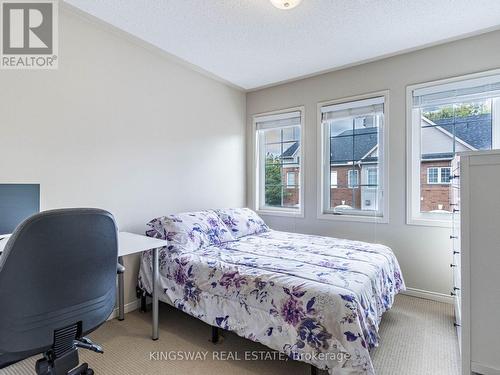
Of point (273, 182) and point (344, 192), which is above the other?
point (273, 182)

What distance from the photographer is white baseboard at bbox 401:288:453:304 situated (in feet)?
8.70

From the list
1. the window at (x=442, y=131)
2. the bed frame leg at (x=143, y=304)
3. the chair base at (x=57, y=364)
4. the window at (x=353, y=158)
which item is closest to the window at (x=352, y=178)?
the window at (x=353, y=158)

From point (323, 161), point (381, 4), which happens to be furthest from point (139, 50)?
point (323, 161)

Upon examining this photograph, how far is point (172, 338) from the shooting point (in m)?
2.08

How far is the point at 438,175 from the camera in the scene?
2758mm

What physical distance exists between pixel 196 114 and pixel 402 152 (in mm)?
2285

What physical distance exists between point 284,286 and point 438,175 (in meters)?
2.13

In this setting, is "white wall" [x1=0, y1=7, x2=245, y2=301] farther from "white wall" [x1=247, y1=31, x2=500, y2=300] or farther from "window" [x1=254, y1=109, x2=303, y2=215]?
"white wall" [x1=247, y1=31, x2=500, y2=300]

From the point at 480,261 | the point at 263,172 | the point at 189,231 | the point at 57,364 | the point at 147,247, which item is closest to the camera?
the point at 57,364

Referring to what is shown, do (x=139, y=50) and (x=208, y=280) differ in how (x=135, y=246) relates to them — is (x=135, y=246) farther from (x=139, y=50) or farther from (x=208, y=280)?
(x=139, y=50)

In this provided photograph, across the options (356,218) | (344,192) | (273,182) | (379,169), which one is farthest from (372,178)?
(273,182)

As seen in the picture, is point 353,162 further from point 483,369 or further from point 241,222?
point 483,369

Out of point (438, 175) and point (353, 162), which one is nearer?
point (438, 175)

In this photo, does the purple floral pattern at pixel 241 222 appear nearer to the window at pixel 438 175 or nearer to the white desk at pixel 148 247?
the white desk at pixel 148 247
